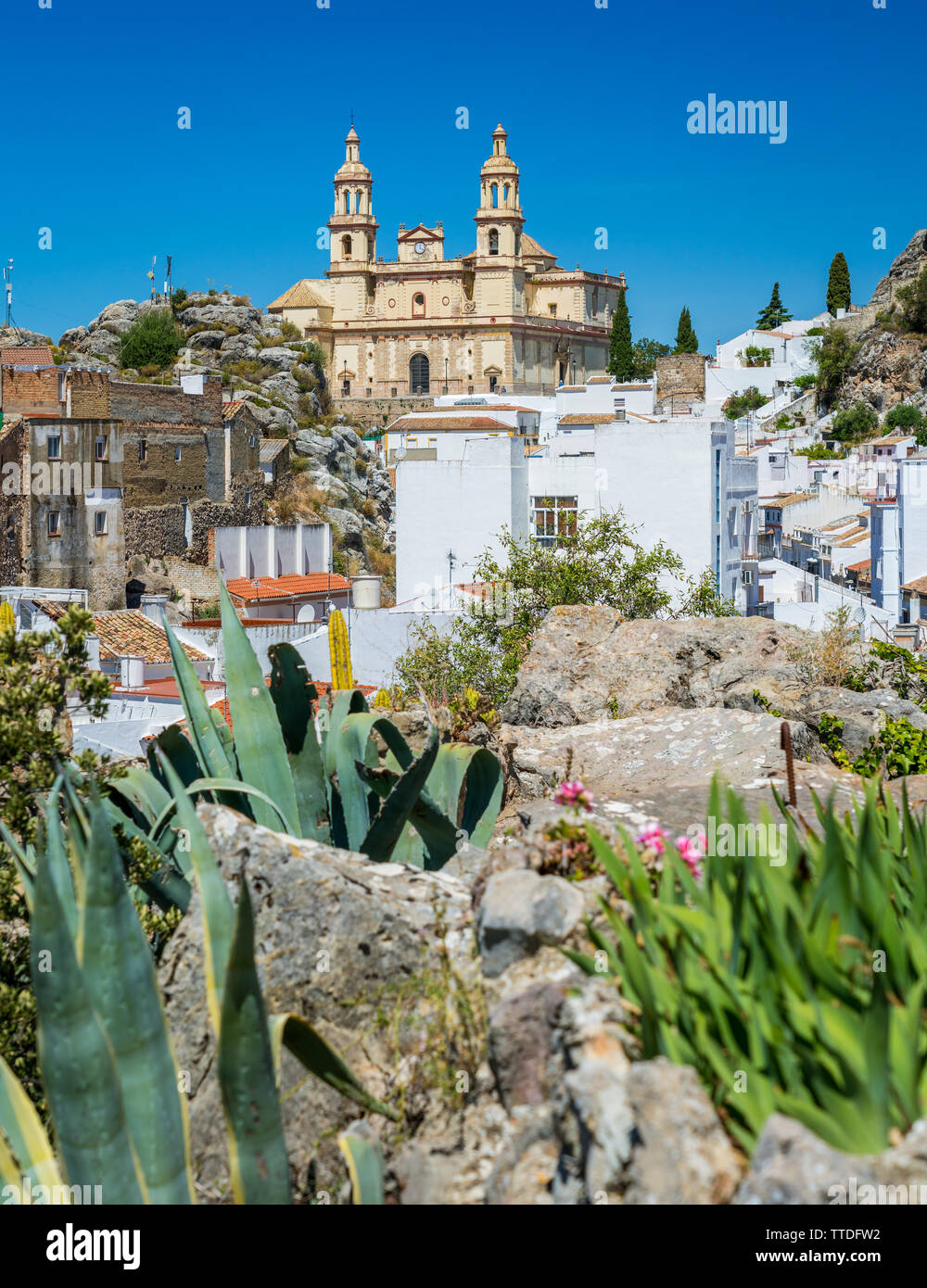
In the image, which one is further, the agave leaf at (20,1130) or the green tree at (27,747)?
the green tree at (27,747)

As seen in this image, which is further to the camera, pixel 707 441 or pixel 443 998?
pixel 707 441

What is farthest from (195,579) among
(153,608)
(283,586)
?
(153,608)

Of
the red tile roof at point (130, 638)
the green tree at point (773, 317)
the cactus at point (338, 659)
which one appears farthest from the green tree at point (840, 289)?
the cactus at point (338, 659)

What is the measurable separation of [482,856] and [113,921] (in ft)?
7.78

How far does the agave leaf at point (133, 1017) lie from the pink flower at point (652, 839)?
1.40 metres

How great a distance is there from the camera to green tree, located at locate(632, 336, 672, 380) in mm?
91262

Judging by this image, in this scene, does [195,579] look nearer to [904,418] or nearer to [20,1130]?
[20,1130]

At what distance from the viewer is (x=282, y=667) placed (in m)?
5.68

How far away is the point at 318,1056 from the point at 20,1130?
78 centimetres

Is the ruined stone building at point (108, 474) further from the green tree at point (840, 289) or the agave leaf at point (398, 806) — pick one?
the green tree at point (840, 289)

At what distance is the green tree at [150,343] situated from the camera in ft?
209

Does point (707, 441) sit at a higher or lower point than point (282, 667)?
higher
